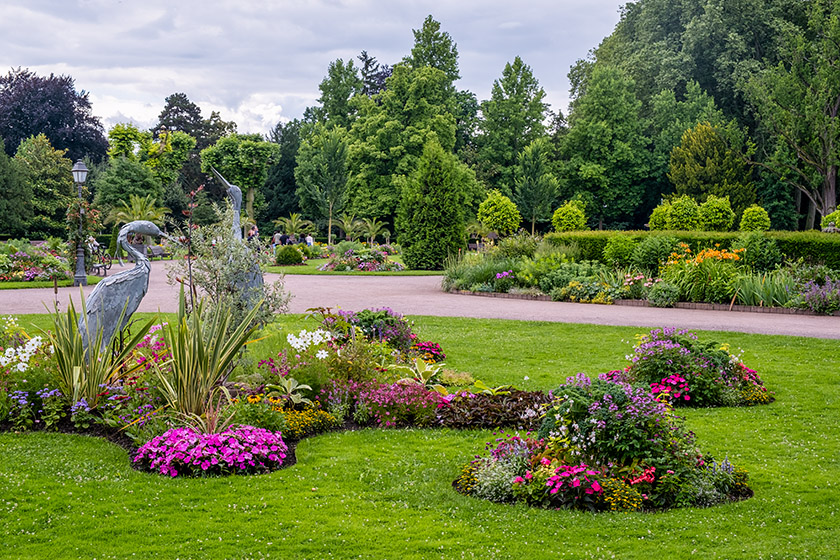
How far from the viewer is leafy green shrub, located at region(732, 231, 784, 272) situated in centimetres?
1619

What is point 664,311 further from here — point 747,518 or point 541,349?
point 747,518

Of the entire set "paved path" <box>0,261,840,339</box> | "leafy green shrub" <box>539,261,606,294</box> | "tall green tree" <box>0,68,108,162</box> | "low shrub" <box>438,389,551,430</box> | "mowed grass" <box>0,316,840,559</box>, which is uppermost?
"tall green tree" <box>0,68,108,162</box>

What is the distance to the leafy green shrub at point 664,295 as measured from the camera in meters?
14.7

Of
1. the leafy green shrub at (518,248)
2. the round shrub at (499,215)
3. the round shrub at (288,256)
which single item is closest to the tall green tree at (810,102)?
the round shrub at (499,215)

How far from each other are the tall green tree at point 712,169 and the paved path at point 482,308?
77.8ft

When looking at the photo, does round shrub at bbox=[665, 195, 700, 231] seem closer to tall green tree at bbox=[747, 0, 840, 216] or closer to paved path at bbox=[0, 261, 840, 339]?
paved path at bbox=[0, 261, 840, 339]

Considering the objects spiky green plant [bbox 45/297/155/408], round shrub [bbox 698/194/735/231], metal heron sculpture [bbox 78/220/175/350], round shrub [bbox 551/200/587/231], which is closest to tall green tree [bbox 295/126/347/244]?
round shrub [bbox 551/200/587/231]

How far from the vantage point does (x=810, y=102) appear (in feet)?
114

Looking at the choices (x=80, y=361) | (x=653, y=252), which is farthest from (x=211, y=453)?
(x=653, y=252)

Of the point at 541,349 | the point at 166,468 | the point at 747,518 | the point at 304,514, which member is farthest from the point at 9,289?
the point at 747,518

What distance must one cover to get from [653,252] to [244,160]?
3325 centimetres

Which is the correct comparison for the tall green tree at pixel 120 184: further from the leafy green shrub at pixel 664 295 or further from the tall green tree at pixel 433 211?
the leafy green shrub at pixel 664 295

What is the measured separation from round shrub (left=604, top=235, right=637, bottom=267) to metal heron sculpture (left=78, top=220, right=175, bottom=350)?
12.9 m

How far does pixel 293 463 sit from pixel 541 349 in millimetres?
5268
